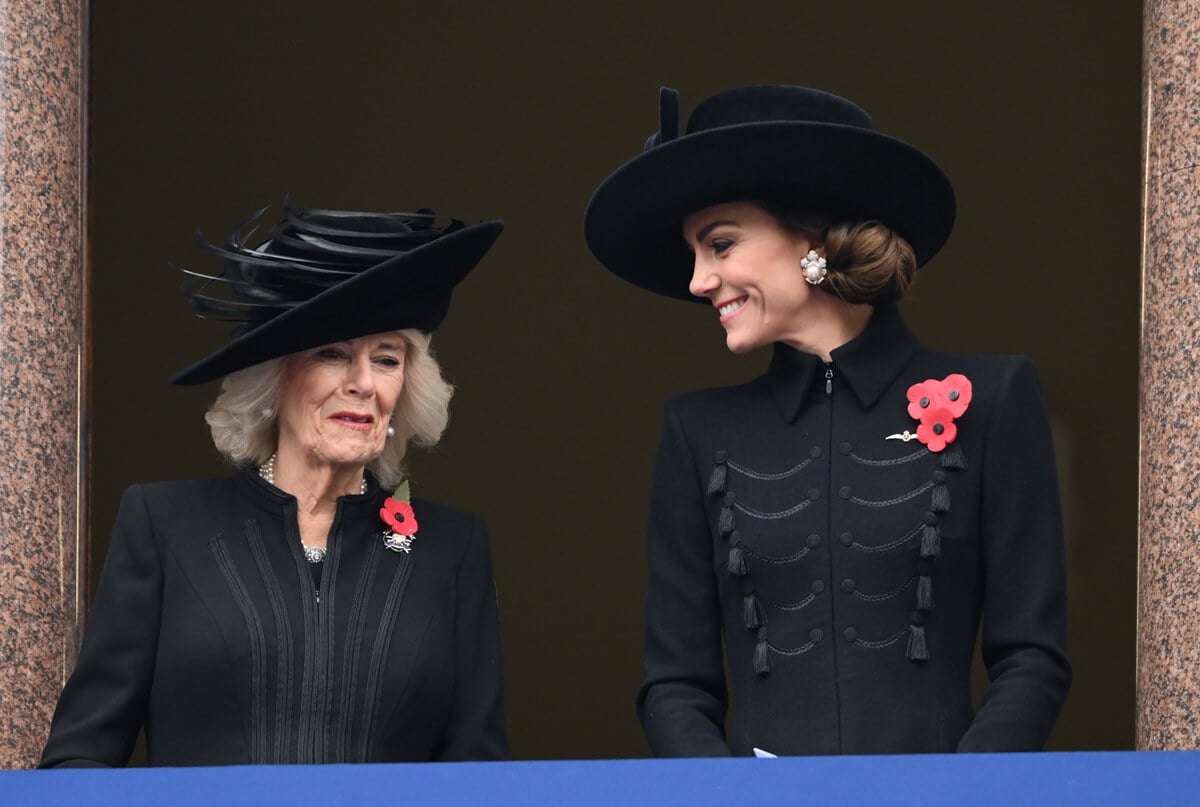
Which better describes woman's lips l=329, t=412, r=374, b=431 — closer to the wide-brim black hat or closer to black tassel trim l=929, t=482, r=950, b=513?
the wide-brim black hat

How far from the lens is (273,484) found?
4.50 meters

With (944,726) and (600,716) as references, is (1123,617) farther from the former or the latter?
(944,726)

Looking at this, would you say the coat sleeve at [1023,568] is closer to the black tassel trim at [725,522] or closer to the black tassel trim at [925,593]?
the black tassel trim at [925,593]

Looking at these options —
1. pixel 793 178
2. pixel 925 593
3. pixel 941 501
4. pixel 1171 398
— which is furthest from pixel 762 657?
pixel 1171 398

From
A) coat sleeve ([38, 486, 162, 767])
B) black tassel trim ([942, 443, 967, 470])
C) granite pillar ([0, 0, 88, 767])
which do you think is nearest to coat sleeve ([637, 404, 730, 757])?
black tassel trim ([942, 443, 967, 470])

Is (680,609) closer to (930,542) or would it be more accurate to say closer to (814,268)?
(930,542)

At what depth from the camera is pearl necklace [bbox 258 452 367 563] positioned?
441cm

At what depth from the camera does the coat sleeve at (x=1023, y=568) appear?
405cm

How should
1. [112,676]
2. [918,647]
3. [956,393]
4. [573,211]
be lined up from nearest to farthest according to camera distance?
[918,647]
[956,393]
[112,676]
[573,211]

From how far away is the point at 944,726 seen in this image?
13.5 ft

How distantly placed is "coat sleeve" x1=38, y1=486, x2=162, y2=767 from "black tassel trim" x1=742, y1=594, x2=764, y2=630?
1.09 m

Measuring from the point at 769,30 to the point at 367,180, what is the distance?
5.20ft

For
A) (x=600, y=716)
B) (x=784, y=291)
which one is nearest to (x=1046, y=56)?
(x=600, y=716)

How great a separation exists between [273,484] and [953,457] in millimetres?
1297
